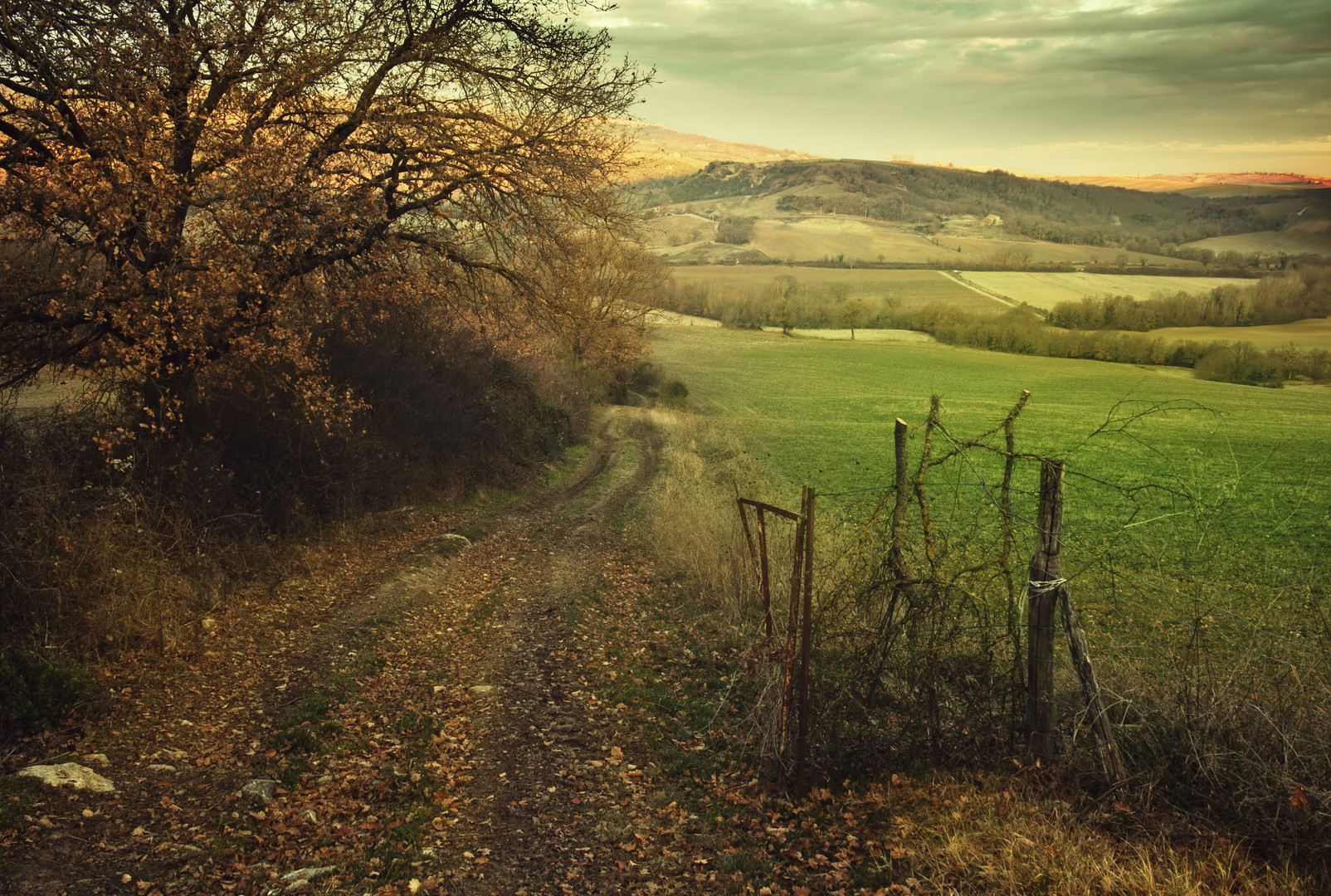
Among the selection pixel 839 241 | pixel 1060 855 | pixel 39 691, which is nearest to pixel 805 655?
pixel 1060 855

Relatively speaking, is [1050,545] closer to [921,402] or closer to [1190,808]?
[1190,808]

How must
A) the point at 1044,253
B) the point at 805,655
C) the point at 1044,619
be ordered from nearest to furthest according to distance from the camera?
the point at 1044,619, the point at 805,655, the point at 1044,253

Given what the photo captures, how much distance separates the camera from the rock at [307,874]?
521 cm

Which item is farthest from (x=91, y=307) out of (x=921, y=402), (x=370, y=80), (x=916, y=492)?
(x=921, y=402)

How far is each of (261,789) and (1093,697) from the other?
6.67m

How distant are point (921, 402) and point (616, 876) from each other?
44854mm

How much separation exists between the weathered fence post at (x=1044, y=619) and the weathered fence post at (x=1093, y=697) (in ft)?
0.48

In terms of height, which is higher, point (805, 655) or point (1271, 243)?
point (1271, 243)

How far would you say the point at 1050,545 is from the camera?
18.5ft

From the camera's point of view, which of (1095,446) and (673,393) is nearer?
(1095,446)

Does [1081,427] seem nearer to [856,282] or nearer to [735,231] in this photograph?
[856,282]

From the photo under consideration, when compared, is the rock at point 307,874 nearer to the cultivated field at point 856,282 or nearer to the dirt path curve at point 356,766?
the dirt path curve at point 356,766

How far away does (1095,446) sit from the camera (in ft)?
106

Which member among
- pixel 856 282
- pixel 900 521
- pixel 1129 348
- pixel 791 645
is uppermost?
pixel 856 282
